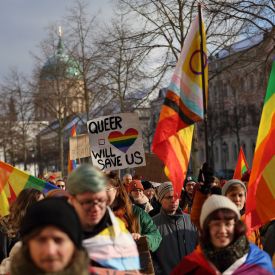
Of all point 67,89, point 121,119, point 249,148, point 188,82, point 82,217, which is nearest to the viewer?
point 82,217

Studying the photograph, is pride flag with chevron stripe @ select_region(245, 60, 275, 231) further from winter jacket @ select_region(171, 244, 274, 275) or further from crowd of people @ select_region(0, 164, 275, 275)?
winter jacket @ select_region(171, 244, 274, 275)

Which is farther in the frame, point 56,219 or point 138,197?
point 138,197

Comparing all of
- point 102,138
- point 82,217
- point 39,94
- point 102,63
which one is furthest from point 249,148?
point 82,217

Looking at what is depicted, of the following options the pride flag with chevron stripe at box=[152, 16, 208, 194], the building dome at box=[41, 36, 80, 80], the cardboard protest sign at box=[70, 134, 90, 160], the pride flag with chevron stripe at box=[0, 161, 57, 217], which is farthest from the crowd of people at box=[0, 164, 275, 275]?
the building dome at box=[41, 36, 80, 80]

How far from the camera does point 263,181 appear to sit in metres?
5.31

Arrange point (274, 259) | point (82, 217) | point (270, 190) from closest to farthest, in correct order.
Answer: point (82, 217) → point (274, 259) → point (270, 190)

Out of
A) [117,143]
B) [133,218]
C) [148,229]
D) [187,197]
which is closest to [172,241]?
[148,229]

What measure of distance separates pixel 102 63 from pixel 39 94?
9322 mm

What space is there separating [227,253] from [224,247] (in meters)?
0.04

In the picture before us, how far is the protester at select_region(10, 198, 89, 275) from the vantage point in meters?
2.72

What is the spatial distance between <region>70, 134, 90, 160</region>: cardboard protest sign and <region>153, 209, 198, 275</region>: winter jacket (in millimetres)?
6387

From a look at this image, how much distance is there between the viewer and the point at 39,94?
33.9 meters

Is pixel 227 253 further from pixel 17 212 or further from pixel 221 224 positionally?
pixel 17 212

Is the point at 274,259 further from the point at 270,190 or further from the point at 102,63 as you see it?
the point at 102,63
